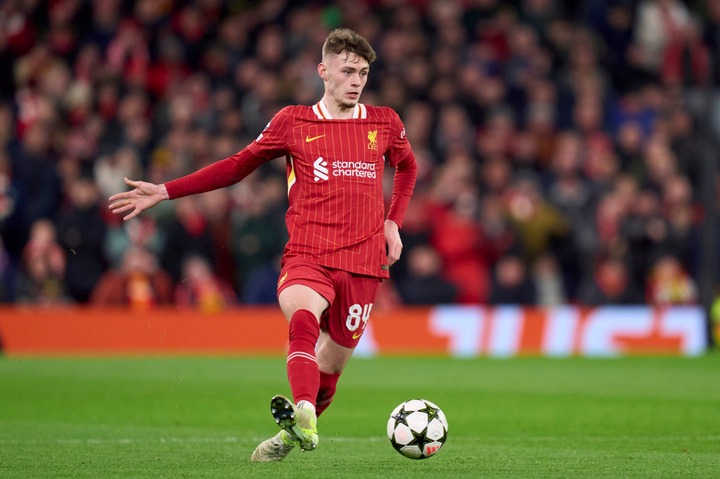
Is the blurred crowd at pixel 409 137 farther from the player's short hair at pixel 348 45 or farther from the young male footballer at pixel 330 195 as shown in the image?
the player's short hair at pixel 348 45

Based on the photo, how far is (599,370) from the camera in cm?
1576

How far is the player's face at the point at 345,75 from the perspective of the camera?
7.32 meters

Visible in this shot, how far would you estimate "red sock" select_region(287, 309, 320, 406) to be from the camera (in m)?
6.85

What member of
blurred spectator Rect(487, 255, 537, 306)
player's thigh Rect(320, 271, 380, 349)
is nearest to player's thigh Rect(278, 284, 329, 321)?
player's thigh Rect(320, 271, 380, 349)

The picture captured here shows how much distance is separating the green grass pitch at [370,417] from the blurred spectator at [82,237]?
1.43 meters

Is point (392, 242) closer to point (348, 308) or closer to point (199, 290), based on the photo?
point (348, 308)

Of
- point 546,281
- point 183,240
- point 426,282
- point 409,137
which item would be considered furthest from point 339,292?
point 409,137

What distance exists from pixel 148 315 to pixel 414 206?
4106 mm

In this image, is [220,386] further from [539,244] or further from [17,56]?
[17,56]

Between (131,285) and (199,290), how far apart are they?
3.40ft

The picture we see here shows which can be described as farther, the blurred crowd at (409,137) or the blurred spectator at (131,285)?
the blurred crowd at (409,137)

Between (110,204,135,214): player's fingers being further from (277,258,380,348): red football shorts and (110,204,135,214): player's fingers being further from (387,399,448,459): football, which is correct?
(387,399,448,459): football

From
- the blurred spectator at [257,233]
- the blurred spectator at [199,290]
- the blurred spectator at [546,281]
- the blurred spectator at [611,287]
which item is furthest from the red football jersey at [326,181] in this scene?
the blurred spectator at [546,281]

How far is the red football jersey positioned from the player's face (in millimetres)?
138
